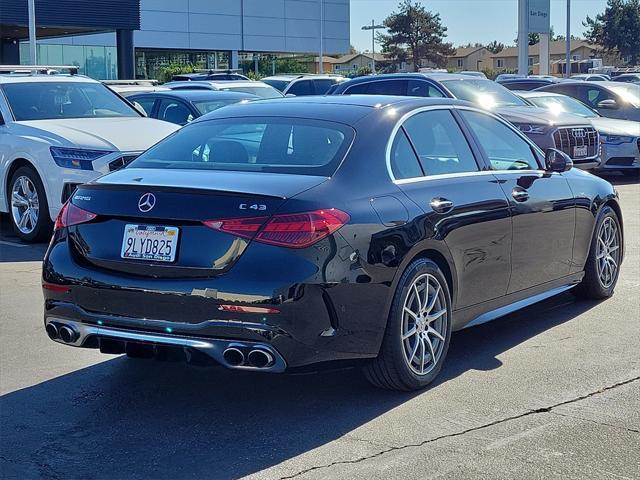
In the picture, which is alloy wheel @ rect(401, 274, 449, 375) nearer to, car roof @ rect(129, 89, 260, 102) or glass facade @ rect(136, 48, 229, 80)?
car roof @ rect(129, 89, 260, 102)

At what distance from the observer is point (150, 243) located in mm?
5180

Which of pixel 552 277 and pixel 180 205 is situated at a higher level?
pixel 180 205

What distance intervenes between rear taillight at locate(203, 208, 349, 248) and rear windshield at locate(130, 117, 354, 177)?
456mm

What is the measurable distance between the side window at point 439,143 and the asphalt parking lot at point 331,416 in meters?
1.18

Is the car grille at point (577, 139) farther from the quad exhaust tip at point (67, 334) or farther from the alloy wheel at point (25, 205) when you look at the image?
the quad exhaust tip at point (67, 334)

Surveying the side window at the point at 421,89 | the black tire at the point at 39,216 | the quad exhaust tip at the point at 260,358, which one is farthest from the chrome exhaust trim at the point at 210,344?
the side window at the point at 421,89

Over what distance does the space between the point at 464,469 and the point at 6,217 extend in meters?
9.94

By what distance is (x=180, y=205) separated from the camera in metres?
5.15

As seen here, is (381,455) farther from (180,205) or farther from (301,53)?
(301,53)

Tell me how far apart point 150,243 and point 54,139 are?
6.15 metres

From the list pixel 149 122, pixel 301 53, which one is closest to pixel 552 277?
pixel 149 122

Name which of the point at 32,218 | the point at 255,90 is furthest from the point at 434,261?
the point at 255,90

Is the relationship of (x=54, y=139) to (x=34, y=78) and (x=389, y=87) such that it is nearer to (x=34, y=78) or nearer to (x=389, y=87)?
(x=34, y=78)

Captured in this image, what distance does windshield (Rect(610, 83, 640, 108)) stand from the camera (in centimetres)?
2072
